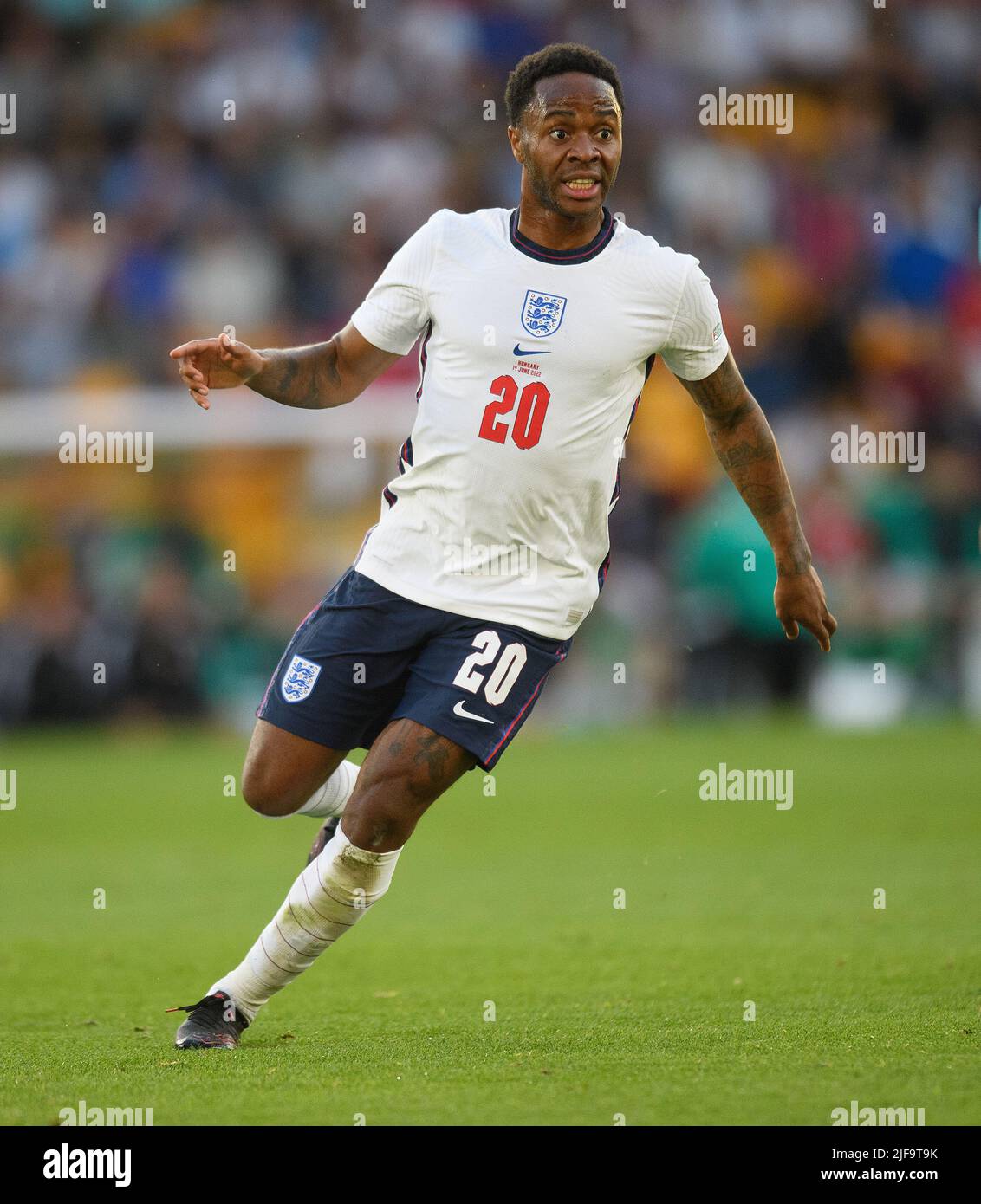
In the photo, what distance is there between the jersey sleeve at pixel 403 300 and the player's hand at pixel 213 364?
0.39 m

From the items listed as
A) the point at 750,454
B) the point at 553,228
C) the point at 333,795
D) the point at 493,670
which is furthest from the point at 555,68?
the point at 333,795

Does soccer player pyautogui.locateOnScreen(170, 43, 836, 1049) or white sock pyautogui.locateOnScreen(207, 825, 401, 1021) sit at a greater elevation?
soccer player pyautogui.locateOnScreen(170, 43, 836, 1049)

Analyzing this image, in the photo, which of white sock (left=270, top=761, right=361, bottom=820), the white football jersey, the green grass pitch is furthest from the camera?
white sock (left=270, top=761, right=361, bottom=820)

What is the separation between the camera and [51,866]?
10109mm

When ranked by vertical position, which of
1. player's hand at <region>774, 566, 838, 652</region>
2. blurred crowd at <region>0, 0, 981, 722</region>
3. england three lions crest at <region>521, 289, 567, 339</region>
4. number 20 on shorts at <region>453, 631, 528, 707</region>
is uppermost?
blurred crowd at <region>0, 0, 981, 722</region>

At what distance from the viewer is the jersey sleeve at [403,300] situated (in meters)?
5.73

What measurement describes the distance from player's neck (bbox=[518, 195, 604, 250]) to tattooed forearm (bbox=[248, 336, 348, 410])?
75cm

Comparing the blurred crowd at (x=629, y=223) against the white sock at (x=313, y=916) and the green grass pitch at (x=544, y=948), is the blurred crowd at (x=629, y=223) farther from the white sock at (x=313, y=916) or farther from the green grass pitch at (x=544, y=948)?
the white sock at (x=313, y=916)

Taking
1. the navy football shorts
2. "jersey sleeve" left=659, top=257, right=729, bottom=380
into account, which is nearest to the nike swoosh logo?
the navy football shorts

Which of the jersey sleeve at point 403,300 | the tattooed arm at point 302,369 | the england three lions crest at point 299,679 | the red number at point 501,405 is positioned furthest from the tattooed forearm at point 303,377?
the england three lions crest at point 299,679

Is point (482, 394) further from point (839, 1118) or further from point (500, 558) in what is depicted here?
point (839, 1118)

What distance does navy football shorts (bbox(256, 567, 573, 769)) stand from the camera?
5555 millimetres

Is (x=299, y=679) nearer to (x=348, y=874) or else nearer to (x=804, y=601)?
(x=348, y=874)

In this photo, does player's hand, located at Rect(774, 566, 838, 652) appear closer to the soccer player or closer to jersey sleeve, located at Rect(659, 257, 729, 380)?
the soccer player
